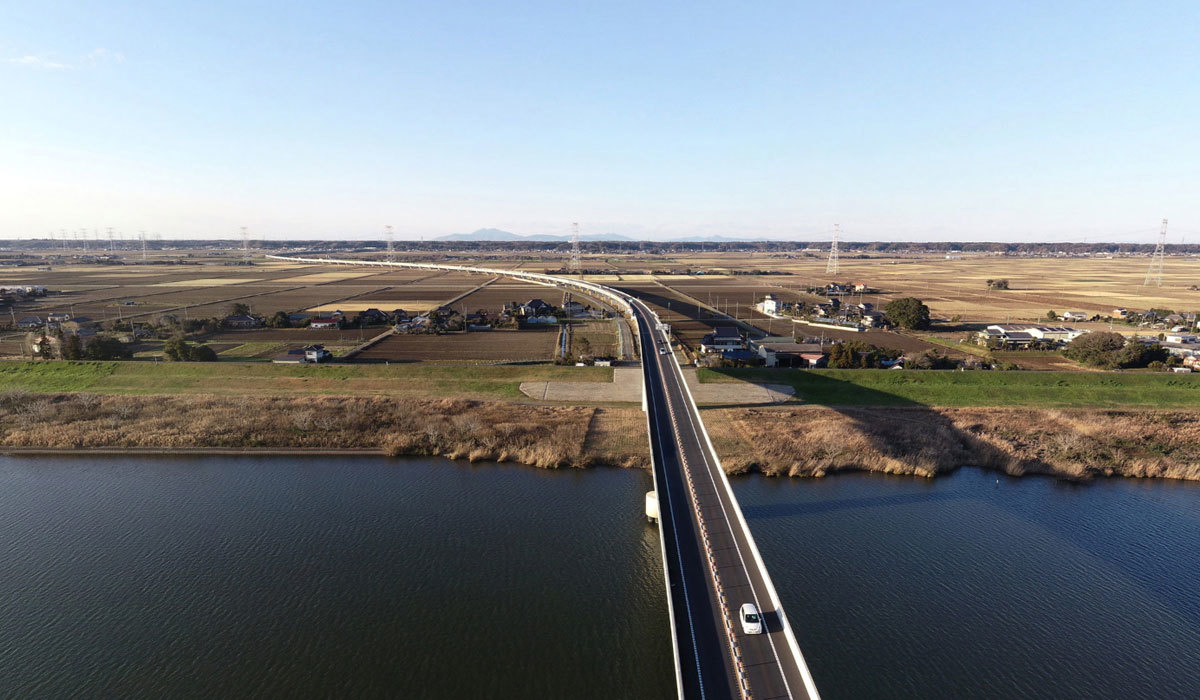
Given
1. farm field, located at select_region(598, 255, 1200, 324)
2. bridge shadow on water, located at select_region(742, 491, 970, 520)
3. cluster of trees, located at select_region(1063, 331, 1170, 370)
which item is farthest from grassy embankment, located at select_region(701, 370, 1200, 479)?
farm field, located at select_region(598, 255, 1200, 324)

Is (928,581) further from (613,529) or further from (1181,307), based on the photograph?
(1181,307)

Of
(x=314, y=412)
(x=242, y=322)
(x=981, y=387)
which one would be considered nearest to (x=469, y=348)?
(x=314, y=412)

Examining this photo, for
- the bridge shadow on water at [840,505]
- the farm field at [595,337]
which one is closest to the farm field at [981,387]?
the farm field at [595,337]

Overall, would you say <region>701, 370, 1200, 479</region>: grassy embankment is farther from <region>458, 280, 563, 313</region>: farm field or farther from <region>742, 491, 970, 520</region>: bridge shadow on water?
<region>458, 280, 563, 313</region>: farm field

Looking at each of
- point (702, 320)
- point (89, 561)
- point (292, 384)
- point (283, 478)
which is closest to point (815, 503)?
point (283, 478)

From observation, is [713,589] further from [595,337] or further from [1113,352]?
[1113,352]
